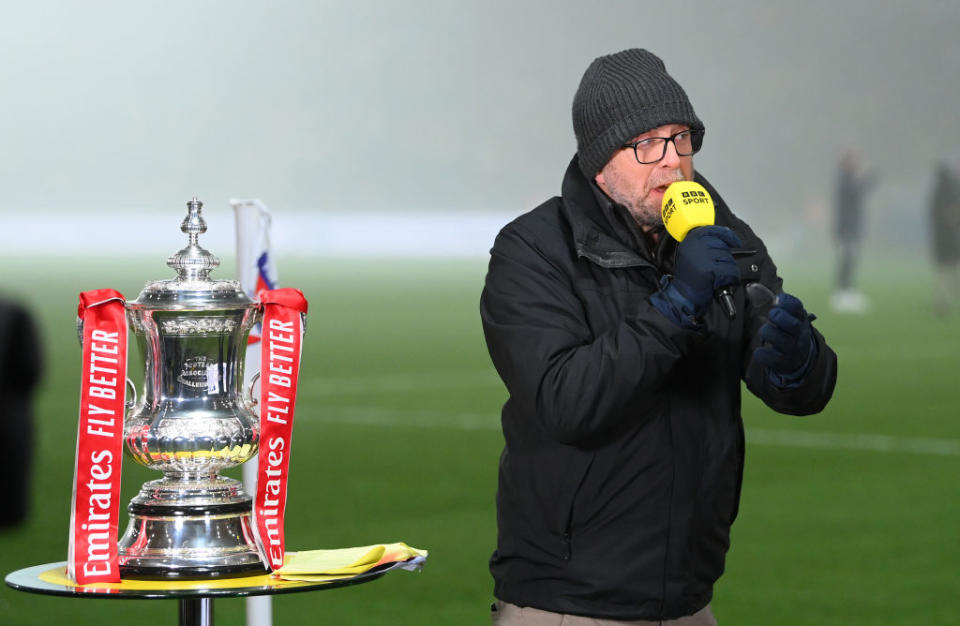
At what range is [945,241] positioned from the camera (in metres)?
25.1

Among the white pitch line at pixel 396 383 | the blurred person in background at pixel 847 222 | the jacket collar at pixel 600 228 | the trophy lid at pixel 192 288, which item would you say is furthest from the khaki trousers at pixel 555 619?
the blurred person in background at pixel 847 222

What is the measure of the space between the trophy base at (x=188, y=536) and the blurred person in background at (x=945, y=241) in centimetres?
2285

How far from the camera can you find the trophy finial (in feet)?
9.25

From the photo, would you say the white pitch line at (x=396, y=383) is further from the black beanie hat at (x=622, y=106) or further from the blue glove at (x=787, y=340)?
the blue glove at (x=787, y=340)

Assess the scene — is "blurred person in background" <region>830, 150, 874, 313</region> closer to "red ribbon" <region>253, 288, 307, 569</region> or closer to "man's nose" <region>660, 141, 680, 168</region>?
"man's nose" <region>660, 141, 680, 168</region>

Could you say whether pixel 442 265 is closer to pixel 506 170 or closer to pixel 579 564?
pixel 506 170

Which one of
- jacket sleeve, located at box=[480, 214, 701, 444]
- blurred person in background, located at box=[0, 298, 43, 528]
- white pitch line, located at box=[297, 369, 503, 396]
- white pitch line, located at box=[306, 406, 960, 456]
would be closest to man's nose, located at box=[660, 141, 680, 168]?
jacket sleeve, located at box=[480, 214, 701, 444]

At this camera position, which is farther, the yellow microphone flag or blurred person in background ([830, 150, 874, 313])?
blurred person in background ([830, 150, 874, 313])

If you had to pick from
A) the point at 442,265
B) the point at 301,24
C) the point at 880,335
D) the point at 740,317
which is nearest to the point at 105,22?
the point at 301,24

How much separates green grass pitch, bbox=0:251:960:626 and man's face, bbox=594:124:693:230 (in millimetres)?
3318

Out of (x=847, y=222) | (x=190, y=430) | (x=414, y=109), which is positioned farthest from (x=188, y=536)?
(x=414, y=109)

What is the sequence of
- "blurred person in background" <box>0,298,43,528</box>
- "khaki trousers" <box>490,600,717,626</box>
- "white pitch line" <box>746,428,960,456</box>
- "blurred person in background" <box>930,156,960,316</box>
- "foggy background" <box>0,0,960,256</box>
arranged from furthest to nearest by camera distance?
"foggy background" <box>0,0,960,256</box> < "blurred person in background" <box>930,156,960,316</box> < "white pitch line" <box>746,428,960,456</box> < "blurred person in background" <box>0,298,43,528</box> < "khaki trousers" <box>490,600,717,626</box>

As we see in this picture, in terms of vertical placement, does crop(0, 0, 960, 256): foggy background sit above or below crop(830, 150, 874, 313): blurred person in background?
above

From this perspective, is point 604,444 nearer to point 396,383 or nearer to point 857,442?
point 857,442
